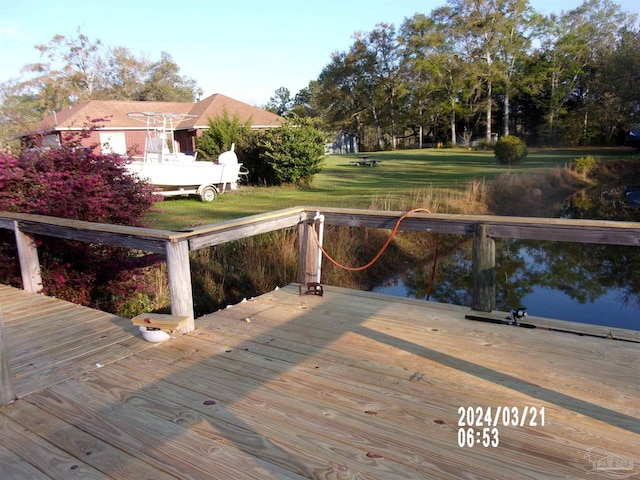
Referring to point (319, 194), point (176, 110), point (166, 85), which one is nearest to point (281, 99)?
point (166, 85)

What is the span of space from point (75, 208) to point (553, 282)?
7.86m

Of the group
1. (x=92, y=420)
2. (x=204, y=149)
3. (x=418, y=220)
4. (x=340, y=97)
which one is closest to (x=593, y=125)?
(x=340, y=97)

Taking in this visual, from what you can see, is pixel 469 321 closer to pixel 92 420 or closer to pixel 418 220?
pixel 418 220

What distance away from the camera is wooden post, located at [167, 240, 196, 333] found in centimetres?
336

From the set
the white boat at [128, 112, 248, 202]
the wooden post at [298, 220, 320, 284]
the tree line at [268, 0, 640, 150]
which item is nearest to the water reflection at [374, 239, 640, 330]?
the wooden post at [298, 220, 320, 284]

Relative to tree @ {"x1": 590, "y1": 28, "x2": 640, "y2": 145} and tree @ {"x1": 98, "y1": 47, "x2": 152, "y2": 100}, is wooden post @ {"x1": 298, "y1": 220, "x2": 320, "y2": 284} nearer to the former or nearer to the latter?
tree @ {"x1": 590, "y1": 28, "x2": 640, "y2": 145}

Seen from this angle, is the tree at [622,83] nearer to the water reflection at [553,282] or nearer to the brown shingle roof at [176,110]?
the water reflection at [553,282]

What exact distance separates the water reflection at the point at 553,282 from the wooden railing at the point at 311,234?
4131 millimetres

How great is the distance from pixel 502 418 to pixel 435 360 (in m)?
0.67

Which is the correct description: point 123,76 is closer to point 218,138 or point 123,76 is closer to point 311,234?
point 218,138

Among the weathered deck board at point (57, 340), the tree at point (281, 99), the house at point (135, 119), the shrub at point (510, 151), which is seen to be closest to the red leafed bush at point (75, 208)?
the weathered deck board at point (57, 340)

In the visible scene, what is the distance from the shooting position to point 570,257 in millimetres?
10664

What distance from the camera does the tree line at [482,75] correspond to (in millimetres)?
40812

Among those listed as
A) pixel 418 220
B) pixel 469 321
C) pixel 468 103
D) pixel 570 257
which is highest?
pixel 468 103
